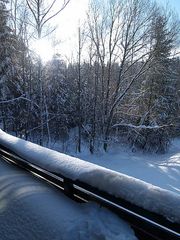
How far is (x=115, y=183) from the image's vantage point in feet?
9.88

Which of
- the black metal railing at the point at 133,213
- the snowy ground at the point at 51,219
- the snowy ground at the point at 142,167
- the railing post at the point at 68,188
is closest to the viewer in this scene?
the black metal railing at the point at 133,213

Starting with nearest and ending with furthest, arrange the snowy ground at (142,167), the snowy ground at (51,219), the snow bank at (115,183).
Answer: the snow bank at (115,183) → the snowy ground at (51,219) → the snowy ground at (142,167)

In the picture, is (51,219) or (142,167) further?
(142,167)

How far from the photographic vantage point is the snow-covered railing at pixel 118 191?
242cm

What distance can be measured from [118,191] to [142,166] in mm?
16758

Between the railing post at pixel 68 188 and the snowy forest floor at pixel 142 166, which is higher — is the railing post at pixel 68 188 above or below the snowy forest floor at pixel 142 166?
above

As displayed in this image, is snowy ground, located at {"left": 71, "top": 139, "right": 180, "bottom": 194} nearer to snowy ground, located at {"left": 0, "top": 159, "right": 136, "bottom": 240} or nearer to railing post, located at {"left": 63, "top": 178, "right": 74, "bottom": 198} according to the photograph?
railing post, located at {"left": 63, "top": 178, "right": 74, "bottom": 198}

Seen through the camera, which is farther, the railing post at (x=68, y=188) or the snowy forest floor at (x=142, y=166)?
the snowy forest floor at (x=142, y=166)

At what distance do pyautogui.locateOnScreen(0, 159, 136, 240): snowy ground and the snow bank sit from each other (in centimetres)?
34

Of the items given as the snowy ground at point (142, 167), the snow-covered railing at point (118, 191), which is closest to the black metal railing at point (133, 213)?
the snow-covered railing at point (118, 191)

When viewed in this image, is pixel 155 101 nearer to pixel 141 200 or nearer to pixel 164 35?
pixel 164 35

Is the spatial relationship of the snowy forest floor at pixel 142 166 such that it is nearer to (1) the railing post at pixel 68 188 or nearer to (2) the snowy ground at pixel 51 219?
(1) the railing post at pixel 68 188

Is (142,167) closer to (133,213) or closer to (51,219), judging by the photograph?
(51,219)

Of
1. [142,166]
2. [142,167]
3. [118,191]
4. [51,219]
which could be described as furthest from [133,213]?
[142,166]
